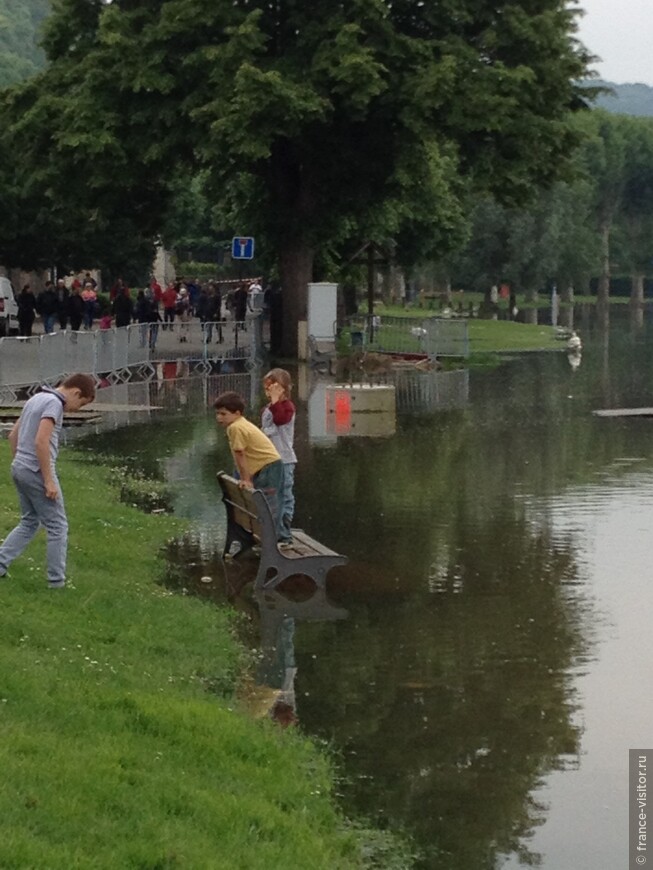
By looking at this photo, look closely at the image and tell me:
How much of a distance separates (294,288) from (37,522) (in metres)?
35.4

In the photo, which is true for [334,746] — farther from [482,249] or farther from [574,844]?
[482,249]

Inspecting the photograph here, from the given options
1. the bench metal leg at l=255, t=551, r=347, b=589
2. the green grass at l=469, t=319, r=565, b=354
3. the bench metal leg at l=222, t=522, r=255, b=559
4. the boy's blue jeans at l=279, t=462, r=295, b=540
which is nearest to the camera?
the bench metal leg at l=255, t=551, r=347, b=589

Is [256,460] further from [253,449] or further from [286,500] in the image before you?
[286,500]

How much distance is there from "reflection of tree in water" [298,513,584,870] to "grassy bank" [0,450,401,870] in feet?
1.31

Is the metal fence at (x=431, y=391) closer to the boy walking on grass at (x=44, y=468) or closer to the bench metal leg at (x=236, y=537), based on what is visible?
the bench metal leg at (x=236, y=537)

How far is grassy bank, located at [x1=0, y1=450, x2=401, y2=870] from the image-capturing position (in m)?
6.77

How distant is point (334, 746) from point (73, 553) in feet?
17.9

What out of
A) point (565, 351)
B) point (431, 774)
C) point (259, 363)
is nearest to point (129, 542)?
point (431, 774)

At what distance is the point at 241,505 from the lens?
47.4ft

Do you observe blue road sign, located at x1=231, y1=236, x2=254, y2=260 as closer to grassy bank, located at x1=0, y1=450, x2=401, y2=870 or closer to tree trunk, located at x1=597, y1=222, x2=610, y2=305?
grassy bank, located at x1=0, y1=450, x2=401, y2=870

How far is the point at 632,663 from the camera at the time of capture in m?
11.2

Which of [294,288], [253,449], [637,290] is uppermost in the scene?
[294,288]

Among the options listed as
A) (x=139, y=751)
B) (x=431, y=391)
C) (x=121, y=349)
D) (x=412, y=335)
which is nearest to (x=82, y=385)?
(x=139, y=751)

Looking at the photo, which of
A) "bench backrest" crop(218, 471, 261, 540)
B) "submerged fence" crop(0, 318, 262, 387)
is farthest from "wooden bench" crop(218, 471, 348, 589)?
"submerged fence" crop(0, 318, 262, 387)
